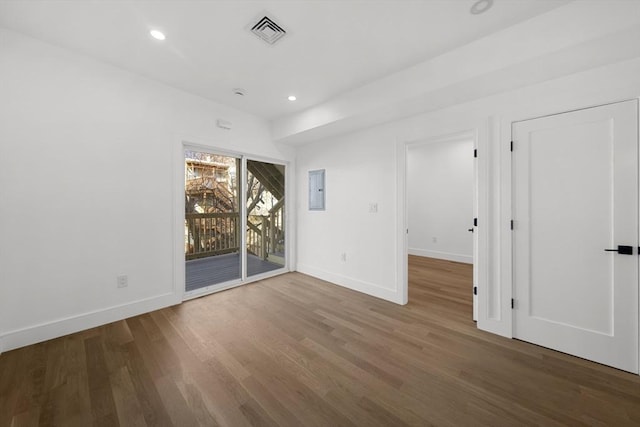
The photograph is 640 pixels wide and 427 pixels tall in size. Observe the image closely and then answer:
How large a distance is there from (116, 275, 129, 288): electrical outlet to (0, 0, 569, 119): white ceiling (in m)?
2.29

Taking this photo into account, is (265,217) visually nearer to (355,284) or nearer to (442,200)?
(355,284)

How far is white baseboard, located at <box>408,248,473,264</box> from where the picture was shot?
16.0 ft

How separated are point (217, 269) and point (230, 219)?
1.17 metres

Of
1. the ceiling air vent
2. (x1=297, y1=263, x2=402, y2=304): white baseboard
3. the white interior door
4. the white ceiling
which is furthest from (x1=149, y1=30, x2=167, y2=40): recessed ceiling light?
(x1=297, y1=263, x2=402, y2=304): white baseboard

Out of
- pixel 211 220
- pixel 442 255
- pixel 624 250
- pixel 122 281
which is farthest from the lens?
pixel 442 255

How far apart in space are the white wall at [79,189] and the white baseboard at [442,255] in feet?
16.6

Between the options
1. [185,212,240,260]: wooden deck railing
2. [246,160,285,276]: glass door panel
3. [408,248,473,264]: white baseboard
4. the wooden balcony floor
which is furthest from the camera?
[408,248,473,264]: white baseboard

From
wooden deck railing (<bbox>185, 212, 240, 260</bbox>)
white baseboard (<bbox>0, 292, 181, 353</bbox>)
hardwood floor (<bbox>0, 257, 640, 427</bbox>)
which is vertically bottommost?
hardwood floor (<bbox>0, 257, 640, 427</bbox>)

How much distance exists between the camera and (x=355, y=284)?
11.3ft

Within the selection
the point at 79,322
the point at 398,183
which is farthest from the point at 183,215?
the point at 398,183

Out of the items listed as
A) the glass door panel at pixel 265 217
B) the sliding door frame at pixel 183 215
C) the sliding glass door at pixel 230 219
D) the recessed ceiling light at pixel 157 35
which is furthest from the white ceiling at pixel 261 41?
the glass door panel at pixel 265 217

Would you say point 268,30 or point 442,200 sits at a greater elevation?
point 268,30

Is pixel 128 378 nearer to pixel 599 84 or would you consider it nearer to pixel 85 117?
pixel 85 117

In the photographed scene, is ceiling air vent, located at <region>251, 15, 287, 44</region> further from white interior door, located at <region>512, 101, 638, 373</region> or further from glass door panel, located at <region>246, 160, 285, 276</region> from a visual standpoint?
white interior door, located at <region>512, 101, 638, 373</region>
